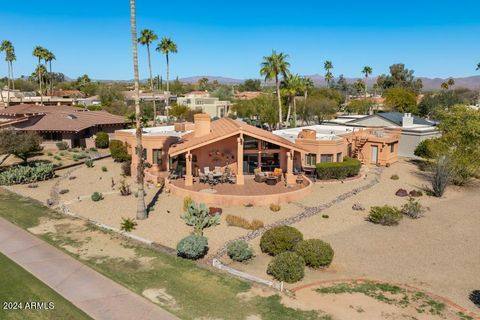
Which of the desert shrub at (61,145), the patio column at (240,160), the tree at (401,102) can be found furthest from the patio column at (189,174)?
the tree at (401,102)

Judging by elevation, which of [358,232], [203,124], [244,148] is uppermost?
[203,124]

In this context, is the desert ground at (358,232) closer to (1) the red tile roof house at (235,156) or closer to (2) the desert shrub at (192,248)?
(2) the desert shrub at (192,248)

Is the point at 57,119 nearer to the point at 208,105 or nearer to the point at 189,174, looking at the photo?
the point at 189,174

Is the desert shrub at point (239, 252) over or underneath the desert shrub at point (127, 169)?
underneath

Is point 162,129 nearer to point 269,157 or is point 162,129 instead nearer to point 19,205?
point 269,157

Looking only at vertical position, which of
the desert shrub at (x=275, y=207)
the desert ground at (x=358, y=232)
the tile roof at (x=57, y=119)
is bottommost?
the desert ground at (x=358, y=232)

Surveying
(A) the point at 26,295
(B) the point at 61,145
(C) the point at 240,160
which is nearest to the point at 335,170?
(C) the point at 240,160

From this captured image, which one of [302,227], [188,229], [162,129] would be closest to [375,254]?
[302,227]
